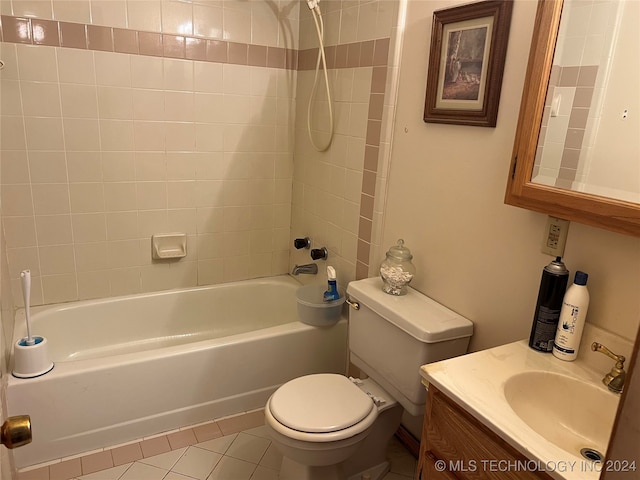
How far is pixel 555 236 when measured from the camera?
135 centimetres

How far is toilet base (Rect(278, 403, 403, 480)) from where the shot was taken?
5.84 feet

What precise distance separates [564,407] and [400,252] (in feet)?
2.72

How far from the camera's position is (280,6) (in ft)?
8.35

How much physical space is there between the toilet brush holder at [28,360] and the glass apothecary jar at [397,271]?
139cm

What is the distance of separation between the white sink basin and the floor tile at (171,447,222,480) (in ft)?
4.29

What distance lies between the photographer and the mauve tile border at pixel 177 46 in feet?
6.74

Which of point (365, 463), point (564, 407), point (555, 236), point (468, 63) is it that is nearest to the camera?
point (564, 407)

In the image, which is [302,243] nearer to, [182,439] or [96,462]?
[182,439]

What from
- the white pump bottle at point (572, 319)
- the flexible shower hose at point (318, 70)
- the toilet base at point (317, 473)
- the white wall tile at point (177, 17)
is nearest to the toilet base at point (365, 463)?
the toilet base at point (317, 473)

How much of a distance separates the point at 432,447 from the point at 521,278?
0.59 meters

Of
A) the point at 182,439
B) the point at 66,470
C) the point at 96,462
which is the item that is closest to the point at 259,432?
the point at 182,439

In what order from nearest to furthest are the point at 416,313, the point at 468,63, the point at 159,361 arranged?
the point at 468,63 → the point at 416,313 → the point at 159,361

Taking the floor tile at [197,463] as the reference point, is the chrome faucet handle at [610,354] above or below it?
above

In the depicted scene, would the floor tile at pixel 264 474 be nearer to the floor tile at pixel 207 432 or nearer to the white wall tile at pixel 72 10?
the floor tile at pixel 207 432
